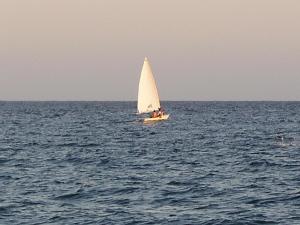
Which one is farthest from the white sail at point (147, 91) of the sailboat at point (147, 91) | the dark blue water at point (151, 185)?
the dark blue water at point (151, 185)

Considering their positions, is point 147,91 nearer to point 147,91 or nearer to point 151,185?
point 147,91

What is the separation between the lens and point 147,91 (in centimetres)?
9588

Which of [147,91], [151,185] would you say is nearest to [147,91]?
[147,91]

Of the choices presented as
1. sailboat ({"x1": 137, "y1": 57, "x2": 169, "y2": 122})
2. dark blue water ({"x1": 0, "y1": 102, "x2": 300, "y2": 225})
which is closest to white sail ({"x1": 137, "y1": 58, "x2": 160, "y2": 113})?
sailboat ({"x1": 137, "y1": 57, "x2": 169, "y2": 122})

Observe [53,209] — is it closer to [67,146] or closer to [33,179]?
[33,179]

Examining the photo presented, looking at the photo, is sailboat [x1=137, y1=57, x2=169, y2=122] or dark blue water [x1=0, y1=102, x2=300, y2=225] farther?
sailboat [x1=137, y1=57, x2=169, y2=122]

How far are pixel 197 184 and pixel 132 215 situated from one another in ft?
27.0

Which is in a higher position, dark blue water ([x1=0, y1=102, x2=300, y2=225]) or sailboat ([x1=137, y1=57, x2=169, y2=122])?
A: sailboat ([x1=137, y1=57, x2=169, y2=122])

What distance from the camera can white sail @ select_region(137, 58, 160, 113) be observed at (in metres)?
95.7

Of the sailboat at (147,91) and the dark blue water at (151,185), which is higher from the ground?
the sailboat at (147,91)

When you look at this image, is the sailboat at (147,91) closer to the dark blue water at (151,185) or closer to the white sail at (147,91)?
the white sail at (147,91)

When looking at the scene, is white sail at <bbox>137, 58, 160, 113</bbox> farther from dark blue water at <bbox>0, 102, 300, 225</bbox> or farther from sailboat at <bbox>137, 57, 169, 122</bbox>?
dark blue water at <bbox>0, 102, 300, 225</bbox>

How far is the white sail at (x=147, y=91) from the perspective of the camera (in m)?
→ 95.7

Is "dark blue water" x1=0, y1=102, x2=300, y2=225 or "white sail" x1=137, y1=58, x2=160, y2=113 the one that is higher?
"white sail" x1=137, y1=58, x2=160, y2=113
